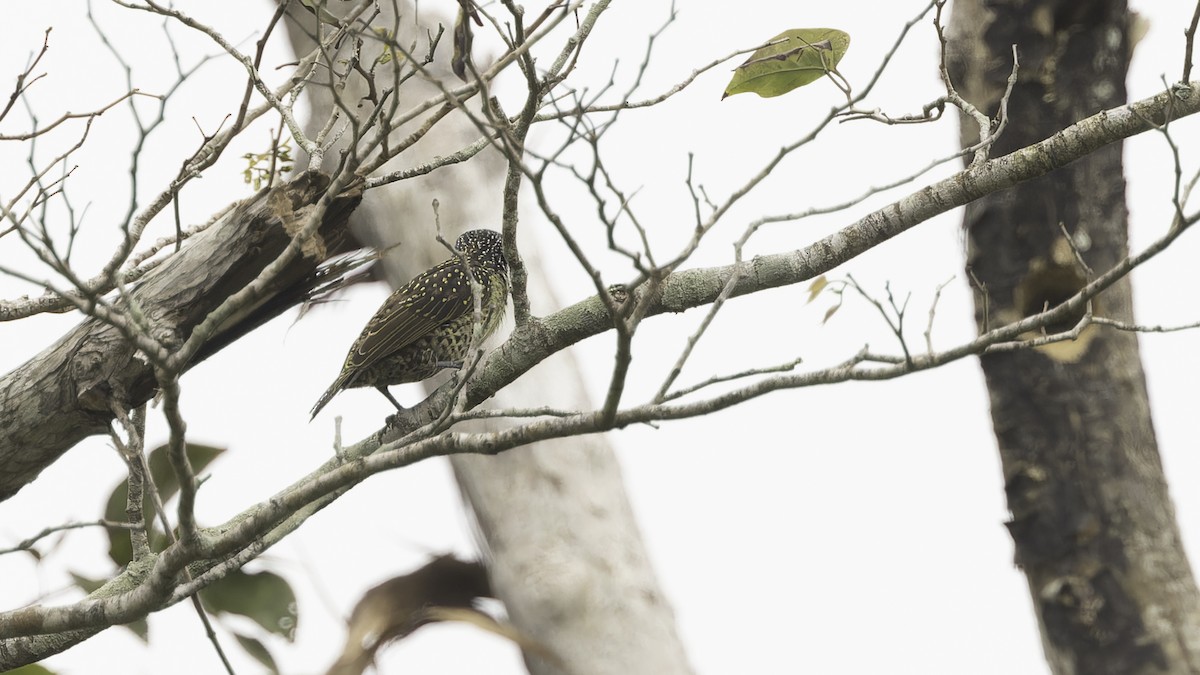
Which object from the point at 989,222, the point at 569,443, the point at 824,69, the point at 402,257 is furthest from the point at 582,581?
the point at 824,69

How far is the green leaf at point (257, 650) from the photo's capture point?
349 cm

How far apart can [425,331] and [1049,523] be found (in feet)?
9.42

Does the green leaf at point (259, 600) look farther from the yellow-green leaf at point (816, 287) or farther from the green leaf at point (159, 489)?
the yellow-green leaf at point (816, 287)

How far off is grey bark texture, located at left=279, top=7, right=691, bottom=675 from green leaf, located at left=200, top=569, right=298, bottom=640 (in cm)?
253

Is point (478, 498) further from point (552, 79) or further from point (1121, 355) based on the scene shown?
point (552, 79)

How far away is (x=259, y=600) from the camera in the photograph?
378 cm

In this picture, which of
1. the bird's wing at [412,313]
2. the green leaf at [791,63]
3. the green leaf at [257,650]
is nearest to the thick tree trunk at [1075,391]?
the green leaf at [791,63]

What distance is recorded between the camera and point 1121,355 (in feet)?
16.5

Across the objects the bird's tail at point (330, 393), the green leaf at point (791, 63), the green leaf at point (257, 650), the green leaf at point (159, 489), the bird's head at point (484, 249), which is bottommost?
the green leaf at point (257, 650)

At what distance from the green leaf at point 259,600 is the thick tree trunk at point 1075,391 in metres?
3.19

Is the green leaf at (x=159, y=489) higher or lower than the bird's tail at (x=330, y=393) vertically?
lower

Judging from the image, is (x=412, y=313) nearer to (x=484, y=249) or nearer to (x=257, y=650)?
(x=484, y=249)

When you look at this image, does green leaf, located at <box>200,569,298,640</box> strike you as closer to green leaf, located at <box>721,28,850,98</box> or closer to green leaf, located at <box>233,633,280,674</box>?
green leaf, located at <box>233,633,280,674</box>

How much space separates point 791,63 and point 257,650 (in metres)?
2.44
